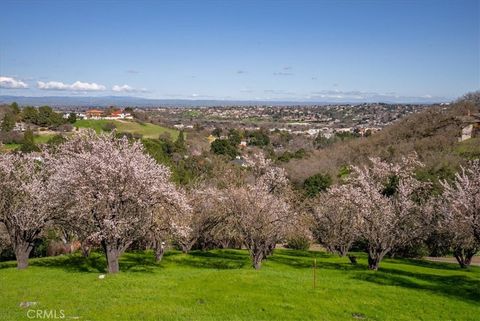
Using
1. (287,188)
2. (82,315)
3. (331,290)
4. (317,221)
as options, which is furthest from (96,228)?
(287,188)

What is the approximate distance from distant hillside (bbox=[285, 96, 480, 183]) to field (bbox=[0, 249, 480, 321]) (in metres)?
37.7

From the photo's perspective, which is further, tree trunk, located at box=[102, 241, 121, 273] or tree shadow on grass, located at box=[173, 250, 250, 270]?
tree shadow on grass, located at box=[173, 250, 250, 270]

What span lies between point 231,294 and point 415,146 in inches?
2478

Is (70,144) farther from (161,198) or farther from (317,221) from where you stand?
(317,221)

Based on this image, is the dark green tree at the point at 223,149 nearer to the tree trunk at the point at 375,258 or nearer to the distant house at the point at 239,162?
the distant house at the point at 239,162

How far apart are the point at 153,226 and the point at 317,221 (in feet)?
52.6

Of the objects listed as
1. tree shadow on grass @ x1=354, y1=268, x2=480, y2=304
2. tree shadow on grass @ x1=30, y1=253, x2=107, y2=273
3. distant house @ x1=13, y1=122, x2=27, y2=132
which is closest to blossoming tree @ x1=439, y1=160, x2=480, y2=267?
tree shadow on grass @ x1=354, y1=268, x2=480, y2=304

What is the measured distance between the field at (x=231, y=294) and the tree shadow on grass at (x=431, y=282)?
0.15ft

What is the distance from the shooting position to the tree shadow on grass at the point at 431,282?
796 inches

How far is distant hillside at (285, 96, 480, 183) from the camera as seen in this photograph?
65.3m

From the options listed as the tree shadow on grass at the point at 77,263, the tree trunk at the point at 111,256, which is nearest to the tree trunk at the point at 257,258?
the tree trunk at the point at 111,256

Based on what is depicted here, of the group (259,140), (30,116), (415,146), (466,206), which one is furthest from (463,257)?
(259,140)

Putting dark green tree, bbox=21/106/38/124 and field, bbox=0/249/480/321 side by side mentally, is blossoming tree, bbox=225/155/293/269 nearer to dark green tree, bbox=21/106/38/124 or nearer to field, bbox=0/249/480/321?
field, bbox=0/249/480/321

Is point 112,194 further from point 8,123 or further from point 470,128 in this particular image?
point 8,123
